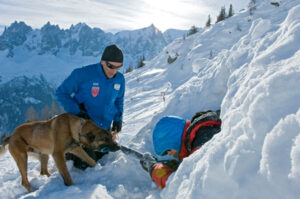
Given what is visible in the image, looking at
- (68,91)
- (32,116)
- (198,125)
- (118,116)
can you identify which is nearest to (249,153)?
(198,125)

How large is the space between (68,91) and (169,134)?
7.54ft

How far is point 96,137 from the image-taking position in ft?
12.4

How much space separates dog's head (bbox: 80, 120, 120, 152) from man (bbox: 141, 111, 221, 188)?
0.73 m

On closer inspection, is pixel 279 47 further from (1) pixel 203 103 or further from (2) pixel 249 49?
(1) pixel 203 103

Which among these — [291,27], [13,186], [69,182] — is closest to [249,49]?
[291,27]

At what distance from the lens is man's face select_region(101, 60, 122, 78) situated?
4.43 meters

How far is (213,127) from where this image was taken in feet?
11.4

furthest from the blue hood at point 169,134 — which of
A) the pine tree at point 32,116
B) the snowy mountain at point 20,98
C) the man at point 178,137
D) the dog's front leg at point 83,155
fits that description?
the snowy mountain at point 20,98

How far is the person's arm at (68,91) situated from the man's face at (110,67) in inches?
22.4

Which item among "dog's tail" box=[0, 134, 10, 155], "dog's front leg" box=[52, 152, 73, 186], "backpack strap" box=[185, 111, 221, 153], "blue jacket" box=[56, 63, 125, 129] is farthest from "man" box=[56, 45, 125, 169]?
"backpack strap" box=[185, 111, 221, 153]

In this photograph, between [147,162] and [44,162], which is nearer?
[147,162]

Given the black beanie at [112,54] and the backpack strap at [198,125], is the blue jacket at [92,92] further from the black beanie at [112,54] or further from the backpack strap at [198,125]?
the backpack strap at [198,125]

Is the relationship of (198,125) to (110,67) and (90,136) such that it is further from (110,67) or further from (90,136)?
(110,67)

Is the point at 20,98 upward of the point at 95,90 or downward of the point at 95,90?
downward
